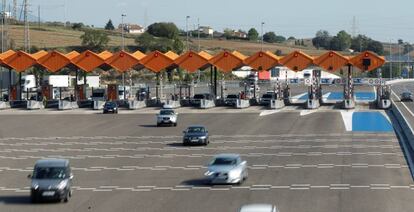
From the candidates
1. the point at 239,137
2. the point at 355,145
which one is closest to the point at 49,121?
the point at 239,137

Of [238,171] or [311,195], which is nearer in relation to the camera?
[311,195]

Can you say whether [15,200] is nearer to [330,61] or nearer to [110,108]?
[110,108]

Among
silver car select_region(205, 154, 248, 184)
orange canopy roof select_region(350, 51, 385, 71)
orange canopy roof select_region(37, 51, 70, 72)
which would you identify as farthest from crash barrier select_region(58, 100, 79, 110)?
silver car select_region(205, 154, 248, 184)

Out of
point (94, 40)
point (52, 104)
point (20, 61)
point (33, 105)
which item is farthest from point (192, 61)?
point (94, 40)

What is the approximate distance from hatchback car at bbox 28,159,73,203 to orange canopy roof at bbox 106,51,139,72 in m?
56.2

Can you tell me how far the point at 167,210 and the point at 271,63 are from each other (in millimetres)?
58300

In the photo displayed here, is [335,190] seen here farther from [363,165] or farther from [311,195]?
[363,165]

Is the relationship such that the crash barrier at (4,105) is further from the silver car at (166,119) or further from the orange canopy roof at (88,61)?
the silver car at (166,119)

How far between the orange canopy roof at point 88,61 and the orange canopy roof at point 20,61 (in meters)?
4.13

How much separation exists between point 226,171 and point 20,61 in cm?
5643

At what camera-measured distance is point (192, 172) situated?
132 ft

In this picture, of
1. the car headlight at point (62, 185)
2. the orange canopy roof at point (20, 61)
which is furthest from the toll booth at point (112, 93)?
the car headlight at point (62, 185)

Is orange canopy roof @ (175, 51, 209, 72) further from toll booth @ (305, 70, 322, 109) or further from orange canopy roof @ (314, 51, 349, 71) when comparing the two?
orange canopy roof @ (314, 51, 349, 71)

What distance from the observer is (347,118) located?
71375mm
